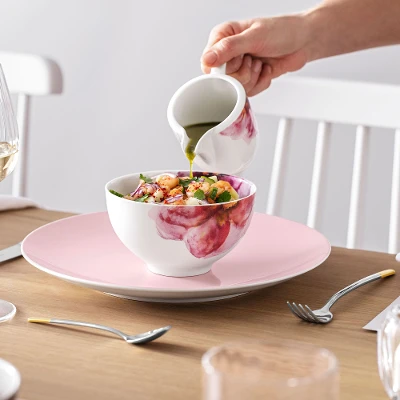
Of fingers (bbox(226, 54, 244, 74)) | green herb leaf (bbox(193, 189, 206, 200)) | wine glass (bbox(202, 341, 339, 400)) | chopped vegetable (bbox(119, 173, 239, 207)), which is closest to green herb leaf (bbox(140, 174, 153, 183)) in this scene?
chopped vegetable (bbox(119, 173, 239, 207))

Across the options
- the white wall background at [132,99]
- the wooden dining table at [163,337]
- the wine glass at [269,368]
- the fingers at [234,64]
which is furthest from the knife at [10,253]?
the white wall background at [132,99]

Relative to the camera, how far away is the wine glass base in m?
0.92

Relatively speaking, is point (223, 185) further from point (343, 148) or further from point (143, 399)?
point (343, 148)

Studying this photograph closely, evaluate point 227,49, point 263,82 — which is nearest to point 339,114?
point 263,82

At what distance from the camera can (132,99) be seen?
9.22 feet

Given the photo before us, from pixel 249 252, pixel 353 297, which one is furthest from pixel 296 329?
pixel 249 252

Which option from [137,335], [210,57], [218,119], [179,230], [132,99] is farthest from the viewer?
[132,99]

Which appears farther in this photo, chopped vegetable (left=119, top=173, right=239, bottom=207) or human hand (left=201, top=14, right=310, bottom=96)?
human hand (left=201, top=14, right=310, bottom=96)

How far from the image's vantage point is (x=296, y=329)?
0.91m

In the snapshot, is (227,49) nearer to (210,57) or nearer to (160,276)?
(210,57)

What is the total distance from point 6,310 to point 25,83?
3.06 feet

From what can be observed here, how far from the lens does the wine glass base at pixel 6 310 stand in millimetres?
917

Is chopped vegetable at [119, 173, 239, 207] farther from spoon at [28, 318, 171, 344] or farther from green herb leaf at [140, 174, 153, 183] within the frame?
spoon at [28, 318, 171, 344]

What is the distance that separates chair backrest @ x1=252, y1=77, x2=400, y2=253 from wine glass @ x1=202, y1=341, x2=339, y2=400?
3.37 feet
